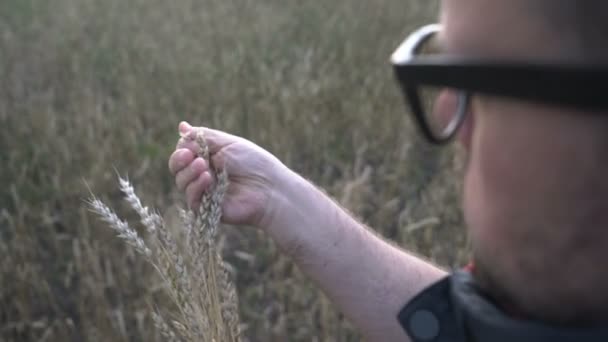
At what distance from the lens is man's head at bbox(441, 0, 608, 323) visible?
756 mm

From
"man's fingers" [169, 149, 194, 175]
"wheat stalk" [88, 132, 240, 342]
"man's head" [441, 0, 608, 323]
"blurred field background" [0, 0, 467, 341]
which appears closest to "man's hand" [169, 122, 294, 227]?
"man's fingers" [169, 149, 194, 175]

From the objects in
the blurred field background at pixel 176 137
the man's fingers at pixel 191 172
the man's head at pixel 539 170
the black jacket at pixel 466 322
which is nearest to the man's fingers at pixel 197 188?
the man's fingers at pixel 191 172

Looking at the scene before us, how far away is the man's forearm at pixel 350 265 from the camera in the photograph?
Answer: 4.68 ft

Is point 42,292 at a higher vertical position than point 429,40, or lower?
lower

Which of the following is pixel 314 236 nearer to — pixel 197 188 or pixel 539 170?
pixel 197 188

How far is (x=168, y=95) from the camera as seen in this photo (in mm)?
3953

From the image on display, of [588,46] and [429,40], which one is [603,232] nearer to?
[588,46]

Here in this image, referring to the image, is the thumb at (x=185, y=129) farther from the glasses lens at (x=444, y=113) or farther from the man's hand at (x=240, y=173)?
the glasses lens at (x=444, y=113)

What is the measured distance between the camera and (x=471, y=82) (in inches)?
32.4

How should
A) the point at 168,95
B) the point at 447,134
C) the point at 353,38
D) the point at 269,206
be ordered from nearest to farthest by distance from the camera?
the point at 447,134 → the point at 269,206 → the point at 168,95 → the point at 353,38

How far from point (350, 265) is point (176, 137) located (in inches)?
89.4

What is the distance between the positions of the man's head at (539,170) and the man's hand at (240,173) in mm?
606

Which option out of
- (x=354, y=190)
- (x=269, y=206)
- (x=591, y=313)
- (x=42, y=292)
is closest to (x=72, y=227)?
(x=42, y=292)

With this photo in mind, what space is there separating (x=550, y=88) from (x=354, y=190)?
2124mm
